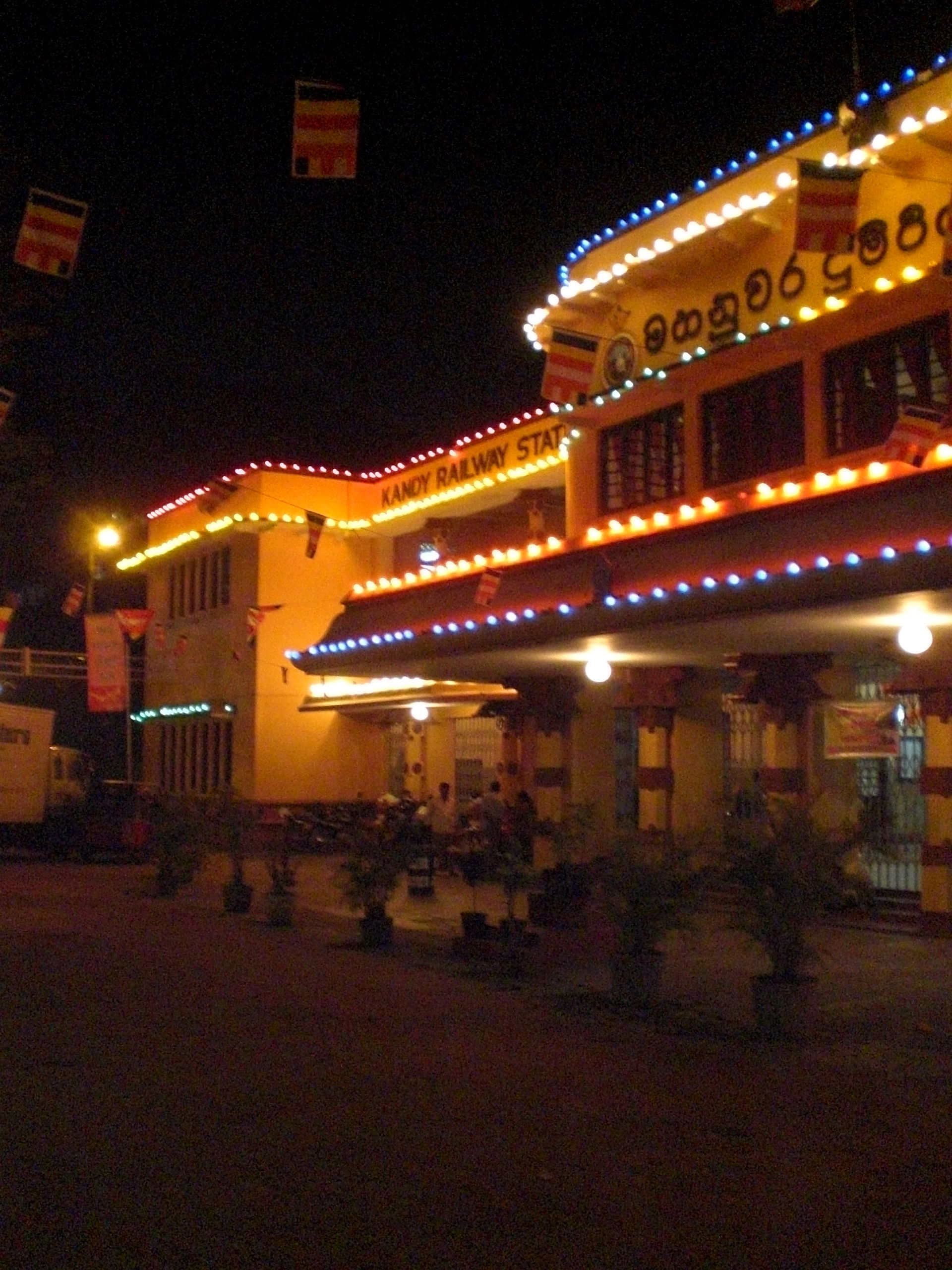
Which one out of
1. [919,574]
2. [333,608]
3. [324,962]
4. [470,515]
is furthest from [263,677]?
[919,574]

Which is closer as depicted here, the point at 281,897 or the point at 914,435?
the point at 914,435

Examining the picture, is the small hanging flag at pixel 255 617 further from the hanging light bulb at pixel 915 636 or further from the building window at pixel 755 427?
the hanging light bulb at pixel 915 636

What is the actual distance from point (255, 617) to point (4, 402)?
15.9m

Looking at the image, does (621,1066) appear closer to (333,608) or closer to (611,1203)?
(611,1203)

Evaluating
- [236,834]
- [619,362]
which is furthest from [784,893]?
[236,834]

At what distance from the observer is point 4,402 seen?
1598cm

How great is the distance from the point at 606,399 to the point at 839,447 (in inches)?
157

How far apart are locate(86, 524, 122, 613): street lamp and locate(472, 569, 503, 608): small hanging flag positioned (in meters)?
19.2

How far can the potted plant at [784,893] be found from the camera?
11.1m

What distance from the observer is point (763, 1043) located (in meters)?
11.2

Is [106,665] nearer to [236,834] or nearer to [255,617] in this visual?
[255,617]

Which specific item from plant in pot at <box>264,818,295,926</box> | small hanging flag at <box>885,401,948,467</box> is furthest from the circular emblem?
plant in pot at <box>264,818,295,926</box>

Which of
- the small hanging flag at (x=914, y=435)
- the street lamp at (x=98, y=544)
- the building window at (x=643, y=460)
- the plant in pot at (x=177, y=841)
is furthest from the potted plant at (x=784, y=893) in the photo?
the street lamp at (x=98, y=544)

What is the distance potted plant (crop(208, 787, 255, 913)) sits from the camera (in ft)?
68.4
